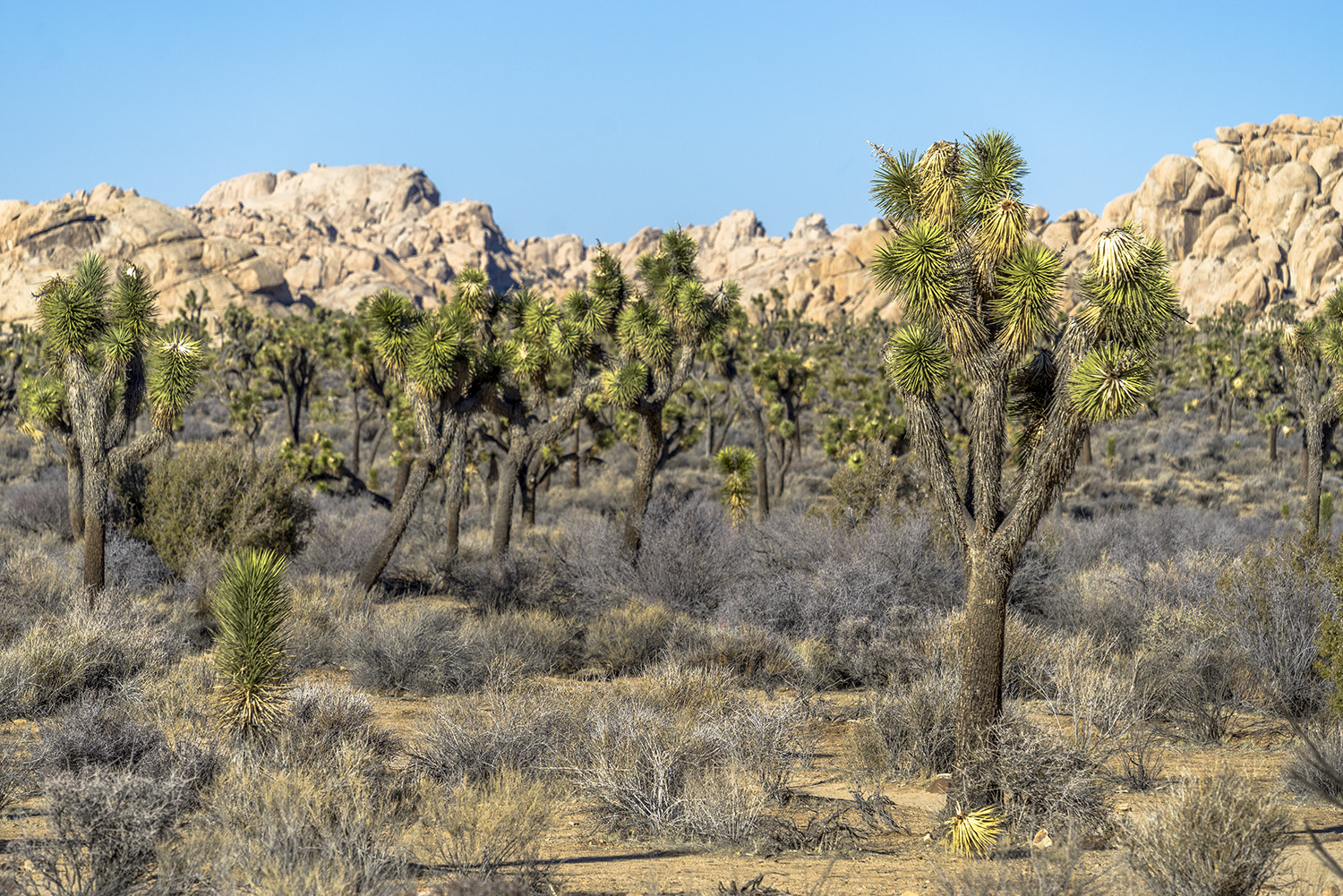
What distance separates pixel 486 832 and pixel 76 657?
6175 mm

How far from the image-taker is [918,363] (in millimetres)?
7566

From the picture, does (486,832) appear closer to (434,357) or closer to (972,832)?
(972,832)

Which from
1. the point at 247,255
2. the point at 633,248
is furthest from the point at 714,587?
the point at 633,248

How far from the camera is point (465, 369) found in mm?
16078

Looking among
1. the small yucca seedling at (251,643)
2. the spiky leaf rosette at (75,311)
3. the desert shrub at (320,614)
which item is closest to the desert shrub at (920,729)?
the small yucca seedling at (251,643)

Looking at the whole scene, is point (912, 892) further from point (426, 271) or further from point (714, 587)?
point (426, 271)

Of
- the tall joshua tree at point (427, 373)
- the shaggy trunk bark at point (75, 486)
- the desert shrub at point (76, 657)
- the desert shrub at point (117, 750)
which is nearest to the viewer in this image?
the desert shrub at point (117, 750)

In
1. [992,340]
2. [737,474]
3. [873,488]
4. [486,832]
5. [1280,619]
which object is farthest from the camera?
[737,474]

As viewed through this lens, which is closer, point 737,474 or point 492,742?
point 492,742

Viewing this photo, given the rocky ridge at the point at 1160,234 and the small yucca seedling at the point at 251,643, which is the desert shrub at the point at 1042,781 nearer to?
the small yucca seedling at the point at 251,643

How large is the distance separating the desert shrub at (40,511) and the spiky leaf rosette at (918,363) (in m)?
17.8

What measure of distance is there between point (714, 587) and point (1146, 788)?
8.30 meters

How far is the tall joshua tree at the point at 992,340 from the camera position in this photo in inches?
278

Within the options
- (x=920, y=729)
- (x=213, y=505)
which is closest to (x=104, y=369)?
(x=213, y=505)
